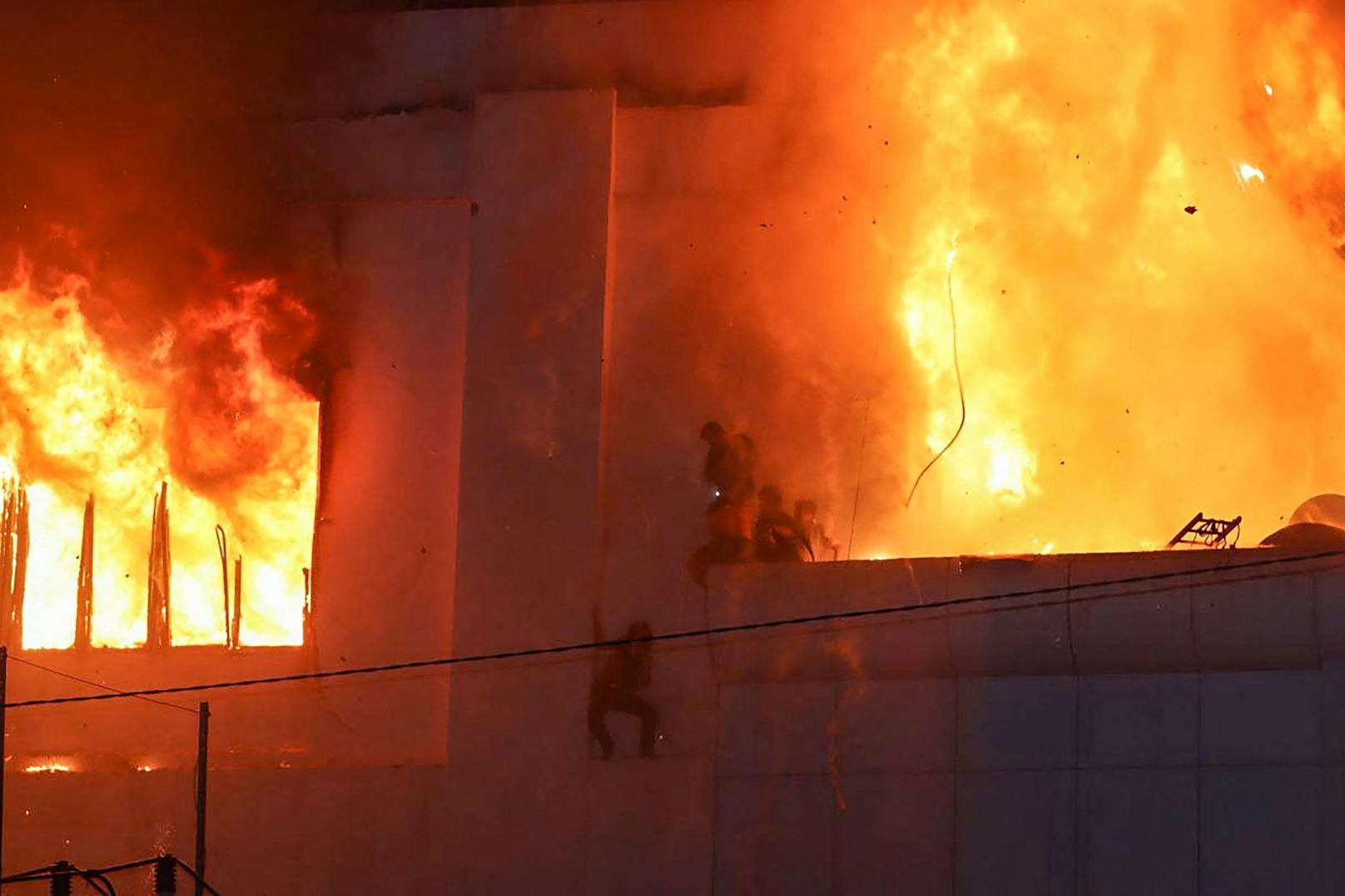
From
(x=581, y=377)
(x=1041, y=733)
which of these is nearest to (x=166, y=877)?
(x=581, y=377)

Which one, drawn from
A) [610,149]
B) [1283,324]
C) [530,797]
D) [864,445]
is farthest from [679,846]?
[1283,324]

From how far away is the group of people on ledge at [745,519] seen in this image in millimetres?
20016

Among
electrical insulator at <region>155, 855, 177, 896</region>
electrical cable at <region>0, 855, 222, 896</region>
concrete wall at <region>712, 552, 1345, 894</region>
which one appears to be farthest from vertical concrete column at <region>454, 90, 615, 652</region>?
electrical insulator at <region>155, 855, 177, 896</region>

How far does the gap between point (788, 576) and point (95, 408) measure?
9.30 m

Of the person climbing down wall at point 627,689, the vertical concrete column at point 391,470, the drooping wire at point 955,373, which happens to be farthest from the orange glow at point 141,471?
the drooping wire at point 955,373

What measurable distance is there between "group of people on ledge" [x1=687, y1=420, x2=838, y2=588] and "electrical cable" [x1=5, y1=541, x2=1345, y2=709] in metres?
1.01

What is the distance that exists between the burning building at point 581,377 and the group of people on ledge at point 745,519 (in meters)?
0.23

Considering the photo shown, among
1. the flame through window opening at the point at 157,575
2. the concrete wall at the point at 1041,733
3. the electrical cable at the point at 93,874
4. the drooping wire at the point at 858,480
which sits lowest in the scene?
the electrical cable at the point at 93,874

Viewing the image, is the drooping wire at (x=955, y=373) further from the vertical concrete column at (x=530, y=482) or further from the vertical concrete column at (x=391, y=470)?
the vertical concrete column at (x=391, y=470)

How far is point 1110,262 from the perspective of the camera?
21.4m

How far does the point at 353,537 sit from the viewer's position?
21.3 meters

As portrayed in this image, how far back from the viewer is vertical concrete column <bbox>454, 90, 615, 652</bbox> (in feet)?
66.5

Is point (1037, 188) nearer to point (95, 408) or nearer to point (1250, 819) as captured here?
point (1250, 819)

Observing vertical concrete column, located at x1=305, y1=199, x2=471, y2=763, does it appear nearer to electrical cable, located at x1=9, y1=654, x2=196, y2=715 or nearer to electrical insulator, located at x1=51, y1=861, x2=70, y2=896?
electrical cable, located at x1=9, y1=654, x2=196, y2=715
